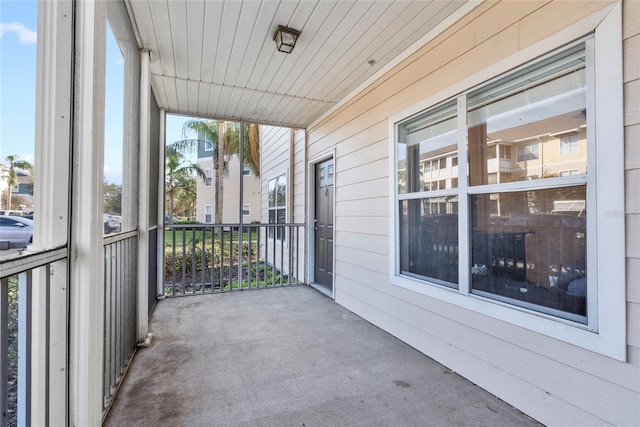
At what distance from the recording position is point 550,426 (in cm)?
163

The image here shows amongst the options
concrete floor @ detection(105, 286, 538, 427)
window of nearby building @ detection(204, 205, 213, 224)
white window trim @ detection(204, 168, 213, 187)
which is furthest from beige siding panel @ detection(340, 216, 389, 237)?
white window trim @ detection(204, 168, 213, 187)

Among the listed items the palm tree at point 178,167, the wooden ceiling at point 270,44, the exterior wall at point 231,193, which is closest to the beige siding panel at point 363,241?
the wooden ceiling at point 270,44

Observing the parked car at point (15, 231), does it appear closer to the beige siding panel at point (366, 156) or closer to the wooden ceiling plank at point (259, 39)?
the wooden ceiling plank at point (259, 39)

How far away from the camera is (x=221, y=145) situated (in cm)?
827

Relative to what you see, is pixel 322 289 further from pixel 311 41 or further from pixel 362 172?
pixel 311 41

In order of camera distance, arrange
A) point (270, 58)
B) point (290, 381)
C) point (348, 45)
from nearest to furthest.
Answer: point (290, 381)
point (348, 45)
point (270, 58)

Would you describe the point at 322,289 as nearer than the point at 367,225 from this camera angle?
No

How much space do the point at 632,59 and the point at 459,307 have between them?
5.41ft

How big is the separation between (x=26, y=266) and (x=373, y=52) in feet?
9.32

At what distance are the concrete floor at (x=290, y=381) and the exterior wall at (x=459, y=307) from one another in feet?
0.63

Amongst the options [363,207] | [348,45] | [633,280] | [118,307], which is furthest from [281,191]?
[633,280]

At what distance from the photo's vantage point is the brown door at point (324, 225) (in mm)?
4344

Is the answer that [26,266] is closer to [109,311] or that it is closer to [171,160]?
[109,311]

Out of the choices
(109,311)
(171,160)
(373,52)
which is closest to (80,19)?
A: (109,311)
